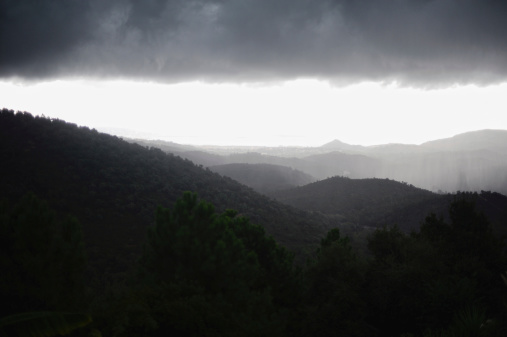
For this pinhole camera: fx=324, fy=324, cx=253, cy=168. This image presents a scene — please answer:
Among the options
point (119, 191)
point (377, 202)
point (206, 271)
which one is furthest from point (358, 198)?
point (206, 271)

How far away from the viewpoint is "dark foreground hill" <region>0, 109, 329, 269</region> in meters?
29.0

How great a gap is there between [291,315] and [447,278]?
7.52m

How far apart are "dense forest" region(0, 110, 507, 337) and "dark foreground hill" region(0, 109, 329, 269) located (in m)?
0.22

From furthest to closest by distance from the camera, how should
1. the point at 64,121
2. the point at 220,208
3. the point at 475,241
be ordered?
the point at 64,121, the point at 220,208, the point at 475,241

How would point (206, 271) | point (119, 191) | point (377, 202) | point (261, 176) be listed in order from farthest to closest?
point (261, 176) → point (377, 202) → point (119, 191) → point (206, 271)

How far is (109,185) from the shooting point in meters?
36.8

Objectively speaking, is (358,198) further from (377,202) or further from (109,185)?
(109,185)

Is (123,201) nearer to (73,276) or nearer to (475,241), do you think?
(73,276)

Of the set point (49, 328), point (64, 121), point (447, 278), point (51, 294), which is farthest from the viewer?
point (64, 121)

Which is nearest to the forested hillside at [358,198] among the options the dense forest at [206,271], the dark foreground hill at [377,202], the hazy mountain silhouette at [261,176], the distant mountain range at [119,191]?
the dark foreground hill at [377,202]

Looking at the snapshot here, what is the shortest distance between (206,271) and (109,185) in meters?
28.4

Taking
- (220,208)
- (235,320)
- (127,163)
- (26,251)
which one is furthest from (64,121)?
(235,320)

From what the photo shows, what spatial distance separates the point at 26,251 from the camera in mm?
9453

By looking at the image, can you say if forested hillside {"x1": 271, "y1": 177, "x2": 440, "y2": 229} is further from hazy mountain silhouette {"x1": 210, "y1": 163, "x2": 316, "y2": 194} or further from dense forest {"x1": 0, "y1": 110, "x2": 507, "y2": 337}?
dense forest {"x1": 0, "y1": 110, "x2": 507, "y2": 337}
